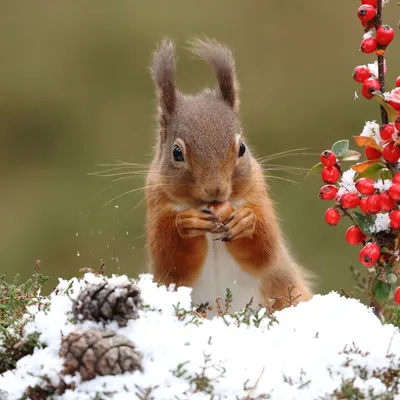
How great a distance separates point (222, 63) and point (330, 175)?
1.84 feet

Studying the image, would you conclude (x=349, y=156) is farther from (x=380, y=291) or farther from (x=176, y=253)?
(x=176, y=253)

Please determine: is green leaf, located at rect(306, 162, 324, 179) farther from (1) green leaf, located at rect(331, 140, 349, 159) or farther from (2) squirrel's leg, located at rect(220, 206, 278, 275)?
(2) squirrel's leg, located at rect(220, 206, 278, 275)

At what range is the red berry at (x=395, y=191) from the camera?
1064 millimetres

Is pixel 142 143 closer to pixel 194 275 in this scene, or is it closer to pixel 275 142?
pixel 275 142

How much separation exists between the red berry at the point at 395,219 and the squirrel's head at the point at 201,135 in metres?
0.42

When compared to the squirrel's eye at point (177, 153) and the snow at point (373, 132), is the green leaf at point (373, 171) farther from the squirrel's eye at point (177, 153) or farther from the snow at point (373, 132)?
the squirrel's eye at point (177, 153)

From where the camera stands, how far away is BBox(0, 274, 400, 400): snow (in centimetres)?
93

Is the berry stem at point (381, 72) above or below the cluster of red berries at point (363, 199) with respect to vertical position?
above

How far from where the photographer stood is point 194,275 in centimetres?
153

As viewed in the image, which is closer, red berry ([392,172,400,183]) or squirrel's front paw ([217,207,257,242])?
red berry ([392,172,400,183])

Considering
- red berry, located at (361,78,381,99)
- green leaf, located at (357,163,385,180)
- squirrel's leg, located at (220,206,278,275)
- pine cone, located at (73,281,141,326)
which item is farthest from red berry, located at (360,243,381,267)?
squirrel's leg, located at (220,206,278,275)

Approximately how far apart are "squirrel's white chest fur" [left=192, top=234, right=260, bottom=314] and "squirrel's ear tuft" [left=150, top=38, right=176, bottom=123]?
0.29m

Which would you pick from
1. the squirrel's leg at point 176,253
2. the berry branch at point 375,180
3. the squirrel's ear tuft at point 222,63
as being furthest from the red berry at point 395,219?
the squirrel's ear tuft at point 222,63

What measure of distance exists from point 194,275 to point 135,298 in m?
0.52
